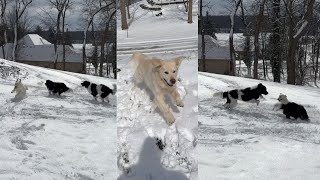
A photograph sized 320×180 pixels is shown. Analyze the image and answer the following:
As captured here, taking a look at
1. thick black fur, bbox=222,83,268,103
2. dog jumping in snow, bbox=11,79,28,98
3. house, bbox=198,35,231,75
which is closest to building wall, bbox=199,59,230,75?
house, bbox=198,35,231,75

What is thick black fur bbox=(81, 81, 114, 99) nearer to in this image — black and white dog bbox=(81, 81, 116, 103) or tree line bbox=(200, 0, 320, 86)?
black and white dog bbox=(81, 81, 116, 103)

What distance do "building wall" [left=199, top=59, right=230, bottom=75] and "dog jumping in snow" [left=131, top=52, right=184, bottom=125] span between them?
294mm

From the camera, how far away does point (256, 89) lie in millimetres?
1812

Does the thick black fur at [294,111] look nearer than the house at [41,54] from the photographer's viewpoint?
No

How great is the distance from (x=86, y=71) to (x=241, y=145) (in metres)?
0.82

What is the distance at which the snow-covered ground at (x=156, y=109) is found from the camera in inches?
60.7

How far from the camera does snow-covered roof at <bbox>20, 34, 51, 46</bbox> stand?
1615 millimetres

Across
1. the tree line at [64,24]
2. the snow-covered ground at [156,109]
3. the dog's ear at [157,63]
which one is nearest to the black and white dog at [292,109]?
the snow-covered ground at [156,109]

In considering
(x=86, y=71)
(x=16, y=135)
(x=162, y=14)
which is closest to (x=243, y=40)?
(x=162, y=14)

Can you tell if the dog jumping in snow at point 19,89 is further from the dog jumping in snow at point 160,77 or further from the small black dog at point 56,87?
the dog jumping in snow at point 160,77

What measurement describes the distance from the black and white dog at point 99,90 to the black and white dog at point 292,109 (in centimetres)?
83

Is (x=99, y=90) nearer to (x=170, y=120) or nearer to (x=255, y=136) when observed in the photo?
(x=170, y=120)

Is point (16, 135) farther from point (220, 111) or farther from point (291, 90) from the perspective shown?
point (291, 90)

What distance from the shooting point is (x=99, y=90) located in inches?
69.5
